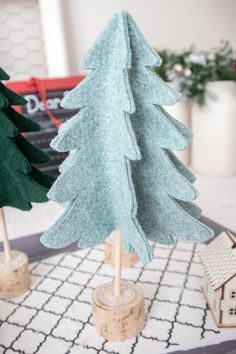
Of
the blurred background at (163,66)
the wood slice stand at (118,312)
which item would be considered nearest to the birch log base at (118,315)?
the wood slice stand at (118,312)

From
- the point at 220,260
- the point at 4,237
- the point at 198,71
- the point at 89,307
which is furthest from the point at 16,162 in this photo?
the point at 198,71

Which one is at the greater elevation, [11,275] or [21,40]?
[21,40]

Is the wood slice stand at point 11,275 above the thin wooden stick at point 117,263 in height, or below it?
below

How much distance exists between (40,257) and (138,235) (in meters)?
0.45

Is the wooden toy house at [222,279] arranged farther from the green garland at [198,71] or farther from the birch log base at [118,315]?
the green garland at [198,71]

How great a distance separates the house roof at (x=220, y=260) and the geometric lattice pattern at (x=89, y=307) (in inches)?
3.5

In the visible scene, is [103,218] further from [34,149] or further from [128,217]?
[34,149]

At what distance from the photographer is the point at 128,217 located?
1.99ft

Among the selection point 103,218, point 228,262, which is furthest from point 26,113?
point 228,262

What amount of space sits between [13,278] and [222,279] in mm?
425

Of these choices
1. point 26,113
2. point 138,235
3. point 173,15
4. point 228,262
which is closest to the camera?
point 138,235

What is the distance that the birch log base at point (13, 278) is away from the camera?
2.70 ft

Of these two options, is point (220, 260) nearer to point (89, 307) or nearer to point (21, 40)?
point (89, 307)

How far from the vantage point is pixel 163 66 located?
145cm
